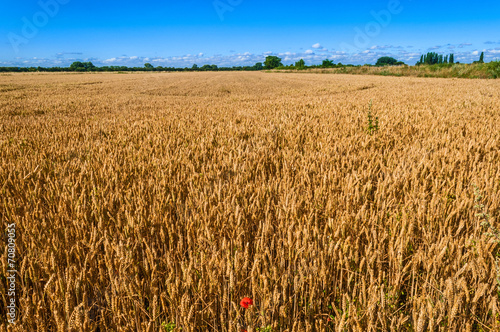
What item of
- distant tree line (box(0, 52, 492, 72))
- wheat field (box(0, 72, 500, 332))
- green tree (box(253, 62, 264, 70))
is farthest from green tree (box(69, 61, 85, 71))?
wheat field (box(0, 72, 500, 332))

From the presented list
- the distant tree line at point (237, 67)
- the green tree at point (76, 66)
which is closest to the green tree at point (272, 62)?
the distant tree line at point (237, 67)

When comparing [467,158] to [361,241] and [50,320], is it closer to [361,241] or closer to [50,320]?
[361,241]

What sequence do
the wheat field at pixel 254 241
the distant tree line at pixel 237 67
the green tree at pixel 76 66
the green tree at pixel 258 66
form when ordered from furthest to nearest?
the green tree at pixel 258 66
the green tree at pixel 76 66
the distant tree line at pixel 237 67
the wheat field at pixel 254 241

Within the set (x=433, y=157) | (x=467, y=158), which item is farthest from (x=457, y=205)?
(x=467, y=158)

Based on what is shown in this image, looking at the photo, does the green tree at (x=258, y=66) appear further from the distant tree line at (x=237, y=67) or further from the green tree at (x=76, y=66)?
the green tree at (x=76, y=66)

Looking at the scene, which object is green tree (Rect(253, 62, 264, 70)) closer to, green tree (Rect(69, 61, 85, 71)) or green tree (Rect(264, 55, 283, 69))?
green tree (Rect(264, 55, 283, 69))

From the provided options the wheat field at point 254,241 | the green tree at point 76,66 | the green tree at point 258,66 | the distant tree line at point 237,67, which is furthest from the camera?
the green tree at point 258,66

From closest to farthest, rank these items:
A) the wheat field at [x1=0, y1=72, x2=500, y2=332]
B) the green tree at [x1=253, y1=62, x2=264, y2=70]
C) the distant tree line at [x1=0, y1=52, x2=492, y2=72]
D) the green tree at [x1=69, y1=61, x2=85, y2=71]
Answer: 1. the wheat field at [x1=0, y1=72, x2=500, y2=332]
2. the distant tree line at [x1=0, y1=52, x2=492, y2=72]
3. the green tree at [x1=69, y1=61, x2=85, y2=71]
4. the green tree at [x1=253, y1=62, x2=264, y2=70]

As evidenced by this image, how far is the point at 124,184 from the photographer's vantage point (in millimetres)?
2732

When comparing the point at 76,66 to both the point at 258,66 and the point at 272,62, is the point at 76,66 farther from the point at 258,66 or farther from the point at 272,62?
the point at 272,62

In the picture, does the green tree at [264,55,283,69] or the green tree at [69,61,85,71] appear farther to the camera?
the green tree at [264,55,283,69]

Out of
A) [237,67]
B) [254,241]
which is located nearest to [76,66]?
[237,67]

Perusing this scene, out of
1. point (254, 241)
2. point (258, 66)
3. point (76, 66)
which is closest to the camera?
point (254, 241)

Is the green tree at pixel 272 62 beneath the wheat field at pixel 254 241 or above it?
above
